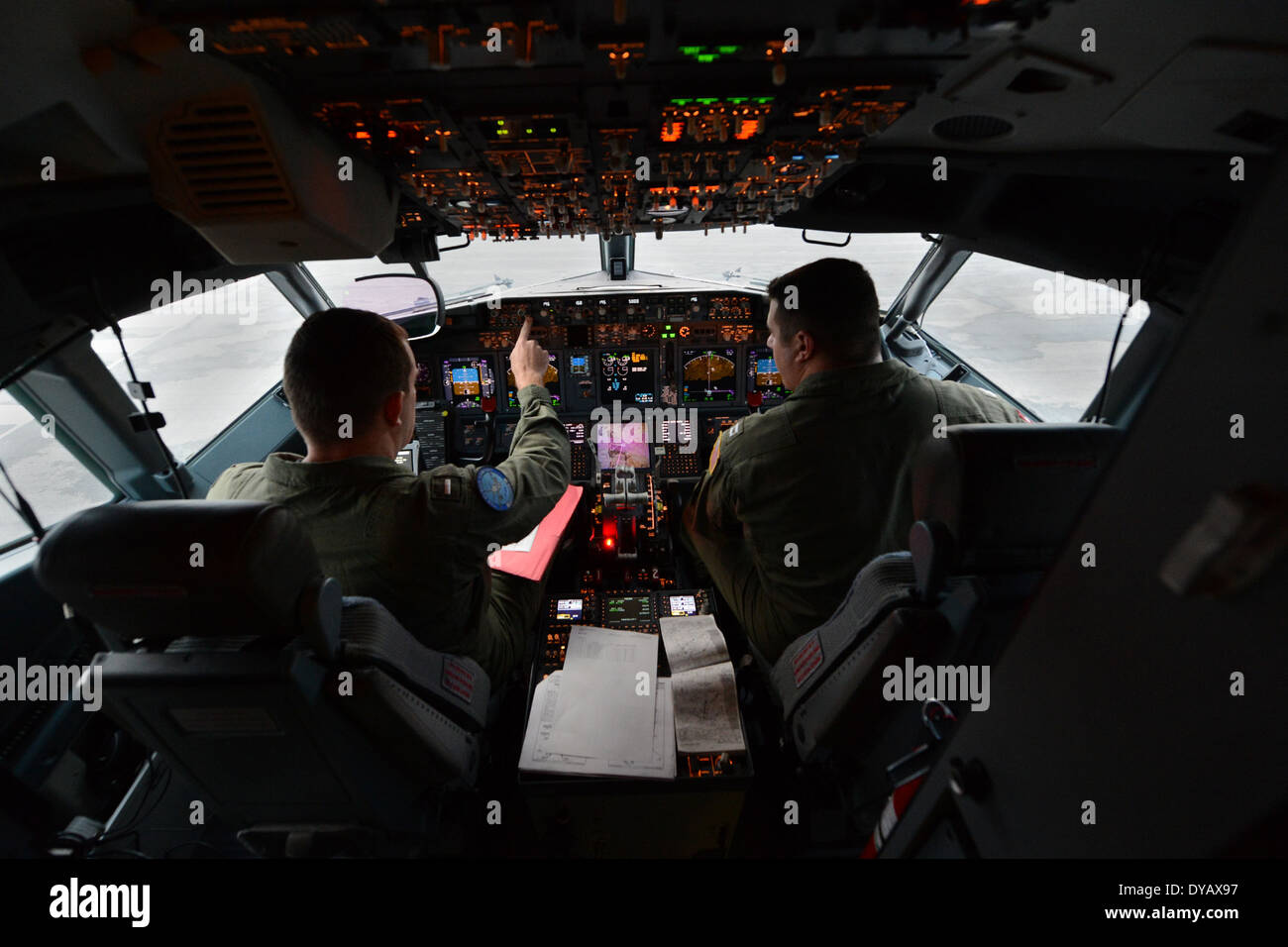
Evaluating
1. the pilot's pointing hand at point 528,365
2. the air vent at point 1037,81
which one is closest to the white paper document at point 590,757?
the pilot's pointing hand at point 528,365

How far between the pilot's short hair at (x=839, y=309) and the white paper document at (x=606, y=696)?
110 centimetres

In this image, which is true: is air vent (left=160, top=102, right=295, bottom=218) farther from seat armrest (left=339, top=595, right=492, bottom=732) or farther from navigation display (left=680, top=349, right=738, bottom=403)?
navigation display (left=680, top=349, right=738, bottom=403)

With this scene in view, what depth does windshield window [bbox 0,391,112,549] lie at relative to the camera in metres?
1.84

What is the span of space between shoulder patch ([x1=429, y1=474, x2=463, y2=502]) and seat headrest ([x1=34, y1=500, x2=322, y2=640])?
409 millimetres

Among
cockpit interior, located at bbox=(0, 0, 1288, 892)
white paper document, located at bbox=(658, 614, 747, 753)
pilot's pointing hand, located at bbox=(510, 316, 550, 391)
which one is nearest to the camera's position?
cockpit interior, located at bbox=(0, 0, 1288, 892)

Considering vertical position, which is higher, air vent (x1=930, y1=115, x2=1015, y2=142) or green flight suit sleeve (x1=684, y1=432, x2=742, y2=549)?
air vent (x1=930, y1=115, x2=1015, y2=142)

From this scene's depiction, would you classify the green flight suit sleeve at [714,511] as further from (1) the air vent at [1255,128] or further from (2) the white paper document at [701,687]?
(1) the air vent at [1255,128]

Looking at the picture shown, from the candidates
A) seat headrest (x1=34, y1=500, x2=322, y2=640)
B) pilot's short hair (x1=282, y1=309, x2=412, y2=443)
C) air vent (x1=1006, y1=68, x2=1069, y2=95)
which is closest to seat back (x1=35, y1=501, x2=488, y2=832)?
seat headrest (x1=34, y1=500, x2=322, y2=640)

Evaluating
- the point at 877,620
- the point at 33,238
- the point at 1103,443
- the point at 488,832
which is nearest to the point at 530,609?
the point at 488,832

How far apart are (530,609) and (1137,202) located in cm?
256

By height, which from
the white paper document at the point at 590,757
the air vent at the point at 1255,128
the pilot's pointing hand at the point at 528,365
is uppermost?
the air vent at the point at 1255,128

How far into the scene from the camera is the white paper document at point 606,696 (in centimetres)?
135
